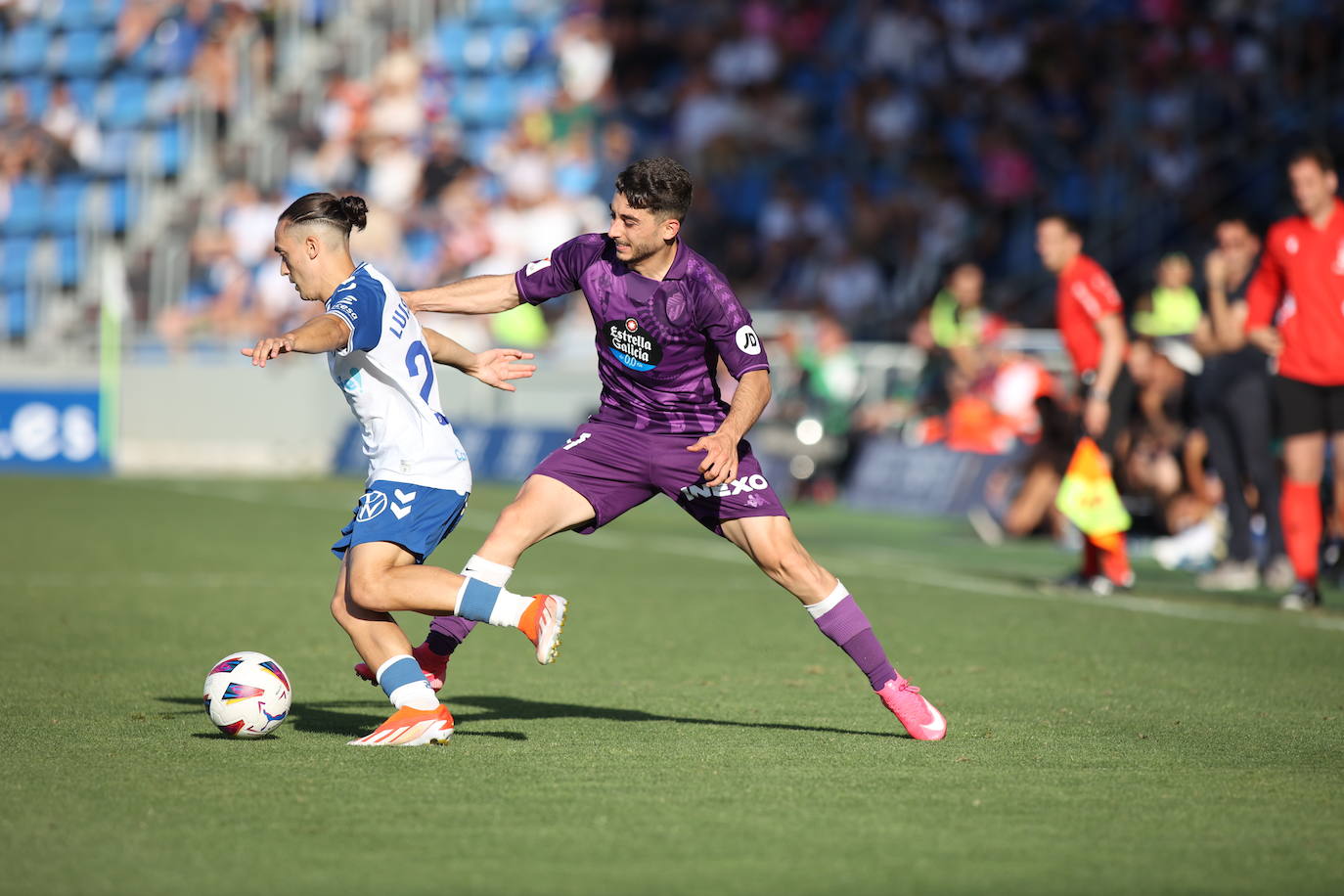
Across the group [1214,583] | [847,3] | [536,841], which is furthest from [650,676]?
[847,3]

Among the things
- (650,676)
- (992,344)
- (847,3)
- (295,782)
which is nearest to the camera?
(295,782)

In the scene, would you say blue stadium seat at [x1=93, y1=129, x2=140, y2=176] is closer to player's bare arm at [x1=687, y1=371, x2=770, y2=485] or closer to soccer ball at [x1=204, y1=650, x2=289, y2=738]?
soccer ball at [x1=204, y1=650, x2=289, y2=738]

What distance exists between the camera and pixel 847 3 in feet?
81.8

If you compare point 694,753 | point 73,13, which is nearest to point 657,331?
point 694,753

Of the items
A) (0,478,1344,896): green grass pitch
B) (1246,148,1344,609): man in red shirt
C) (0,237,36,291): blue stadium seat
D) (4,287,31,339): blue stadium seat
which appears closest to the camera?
(0,478,1344,896): green grass pitch

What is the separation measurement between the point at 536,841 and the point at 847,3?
2135 centimetres

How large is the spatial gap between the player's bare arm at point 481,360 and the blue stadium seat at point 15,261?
996 inches

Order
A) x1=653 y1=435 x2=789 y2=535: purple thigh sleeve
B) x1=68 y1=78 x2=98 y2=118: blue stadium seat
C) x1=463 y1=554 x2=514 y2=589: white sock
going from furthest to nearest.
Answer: x1=68 y1=78 x2=98 y2=118: blue stadium seat, x1=653 y1=435 x2=789 y2=535: purple thigh sleeve, x1=463 y1=554 x2=514 y2=589: white sock

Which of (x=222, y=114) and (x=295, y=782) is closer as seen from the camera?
(x=295, y=782)

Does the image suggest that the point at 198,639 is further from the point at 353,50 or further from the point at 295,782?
the point at 353,50

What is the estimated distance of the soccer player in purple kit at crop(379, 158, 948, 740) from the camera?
6.48 m

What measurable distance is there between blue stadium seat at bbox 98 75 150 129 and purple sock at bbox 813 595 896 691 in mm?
27171

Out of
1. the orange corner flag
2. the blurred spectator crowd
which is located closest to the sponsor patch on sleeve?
the orange corner flag

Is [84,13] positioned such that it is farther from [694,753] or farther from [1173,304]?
[694,753]
